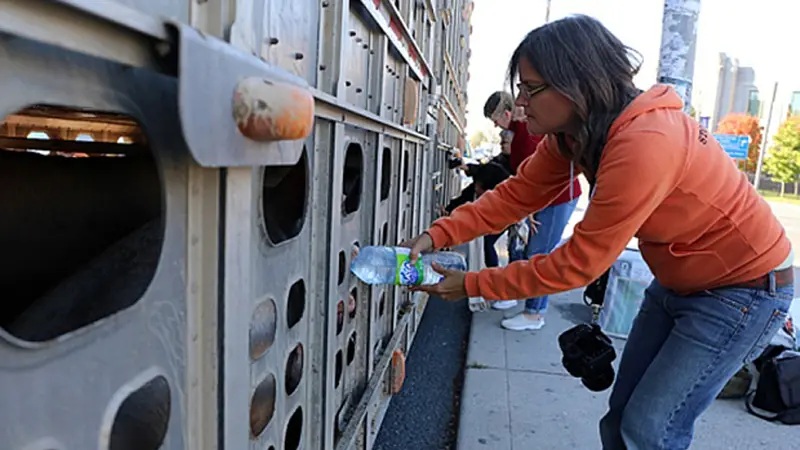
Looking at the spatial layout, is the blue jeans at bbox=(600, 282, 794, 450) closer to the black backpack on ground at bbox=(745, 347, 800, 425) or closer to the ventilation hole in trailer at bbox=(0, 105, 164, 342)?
the black backpack on ground at bbox=(745, 347, 800, 425)

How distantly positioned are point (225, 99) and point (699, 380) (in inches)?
67.9

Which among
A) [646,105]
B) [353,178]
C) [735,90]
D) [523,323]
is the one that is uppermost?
[735,90]

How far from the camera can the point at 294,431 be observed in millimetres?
1929

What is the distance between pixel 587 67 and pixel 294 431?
1461mm

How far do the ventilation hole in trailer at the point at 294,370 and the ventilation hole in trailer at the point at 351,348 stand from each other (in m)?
0.72

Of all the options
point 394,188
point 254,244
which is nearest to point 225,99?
point 254,244

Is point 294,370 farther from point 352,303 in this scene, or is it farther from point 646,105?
point 646,105

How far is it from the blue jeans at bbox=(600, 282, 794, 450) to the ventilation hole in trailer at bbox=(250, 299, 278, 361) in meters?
1.27

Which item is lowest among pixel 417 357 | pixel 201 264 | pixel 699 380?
pixel 417 357

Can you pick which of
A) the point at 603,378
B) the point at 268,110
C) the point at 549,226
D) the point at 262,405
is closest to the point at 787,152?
the point at 549,226

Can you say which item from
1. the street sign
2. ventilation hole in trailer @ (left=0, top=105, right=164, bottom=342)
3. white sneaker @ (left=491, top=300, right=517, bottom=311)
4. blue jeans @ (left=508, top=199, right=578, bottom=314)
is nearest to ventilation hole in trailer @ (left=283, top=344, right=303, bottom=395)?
ventilation hole in trailer @ (left=0, top=105, right=164, bottom=342)

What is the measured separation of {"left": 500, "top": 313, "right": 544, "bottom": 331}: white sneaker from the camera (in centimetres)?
486

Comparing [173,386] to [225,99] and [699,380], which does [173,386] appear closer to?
[225,99]

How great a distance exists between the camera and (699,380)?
1911 mm
